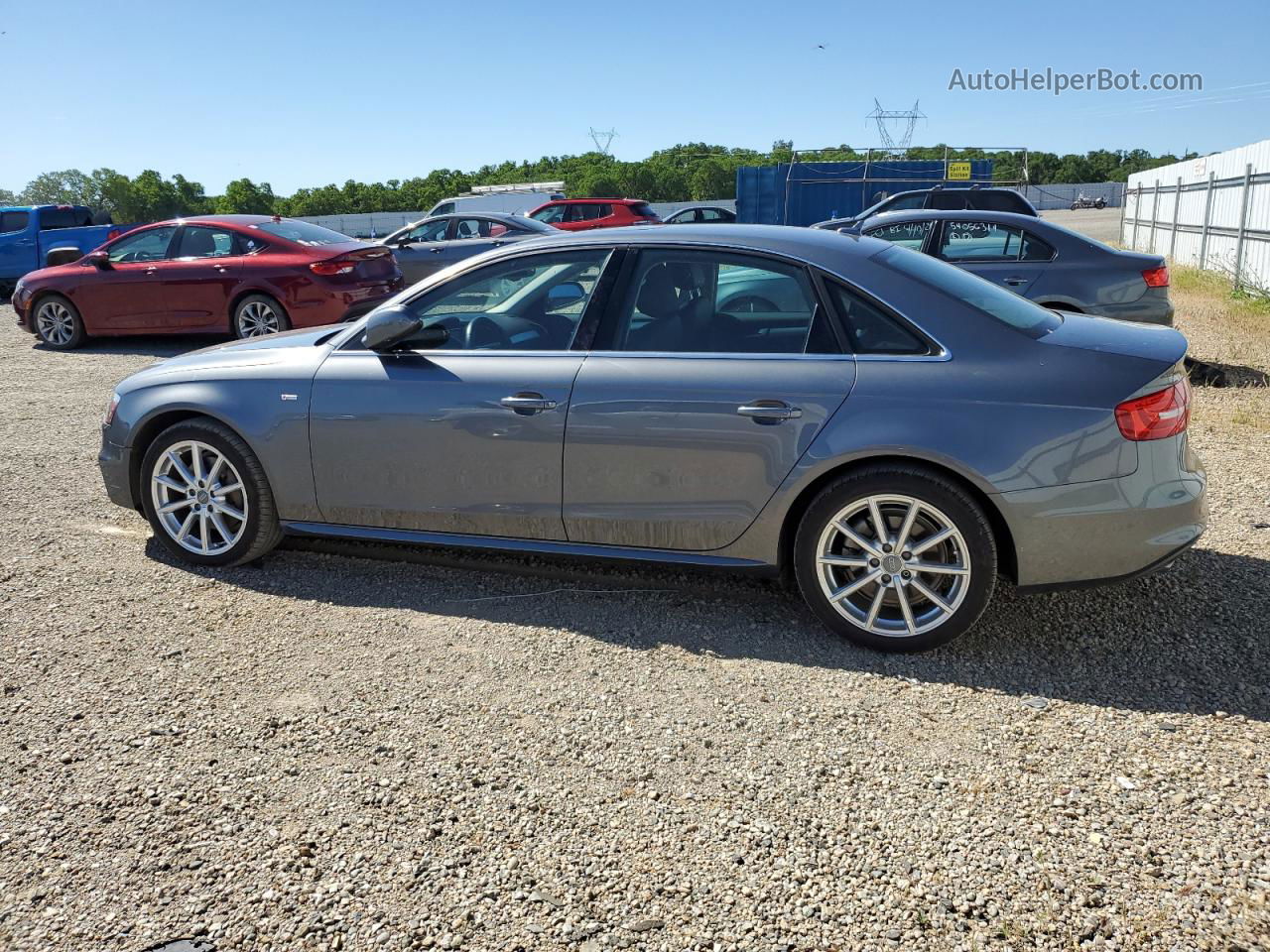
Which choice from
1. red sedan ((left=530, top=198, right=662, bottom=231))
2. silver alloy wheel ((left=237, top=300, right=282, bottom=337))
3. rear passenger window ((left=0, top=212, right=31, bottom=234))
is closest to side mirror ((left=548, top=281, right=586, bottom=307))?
silver alloy wheel ((left=237, top=300, right=282, bottom=337))

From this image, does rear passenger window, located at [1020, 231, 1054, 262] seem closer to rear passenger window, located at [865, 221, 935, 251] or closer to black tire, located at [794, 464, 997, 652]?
rear passenger window, located at [865, 221, 935, 251]

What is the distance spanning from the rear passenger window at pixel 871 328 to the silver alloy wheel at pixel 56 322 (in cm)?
1173

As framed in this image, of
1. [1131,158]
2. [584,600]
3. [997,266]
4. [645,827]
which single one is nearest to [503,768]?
[645,827]

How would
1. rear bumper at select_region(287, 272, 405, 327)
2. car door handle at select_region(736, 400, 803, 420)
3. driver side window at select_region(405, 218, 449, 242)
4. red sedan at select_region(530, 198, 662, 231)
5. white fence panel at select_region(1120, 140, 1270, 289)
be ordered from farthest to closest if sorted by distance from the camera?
1. red sedan at select_region(530, 198, 662, 231)
2. driver side window at select_region(405, 218, 449, 242)
3. white fence panel at select_region(1120, 140, 1270, 289)
4. rear bumper at select_region(287, 272, 405, 327)
5. car door handle at select_region(736, 400, 803, 420)

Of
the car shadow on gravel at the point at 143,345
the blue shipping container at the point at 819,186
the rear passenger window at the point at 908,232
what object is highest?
the blue shipping container at the point at 819,186

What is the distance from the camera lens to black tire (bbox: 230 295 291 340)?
1148 cm

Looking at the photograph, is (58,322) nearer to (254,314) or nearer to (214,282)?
(214,282)

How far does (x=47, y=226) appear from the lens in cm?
2036

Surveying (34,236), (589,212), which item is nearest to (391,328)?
(34,236)

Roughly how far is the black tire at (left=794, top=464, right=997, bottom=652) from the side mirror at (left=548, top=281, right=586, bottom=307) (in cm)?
134

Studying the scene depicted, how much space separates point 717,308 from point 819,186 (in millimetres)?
30204

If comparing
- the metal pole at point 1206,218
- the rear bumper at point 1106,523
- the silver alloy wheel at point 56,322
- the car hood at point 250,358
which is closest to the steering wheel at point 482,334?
the car hood at point 250,358

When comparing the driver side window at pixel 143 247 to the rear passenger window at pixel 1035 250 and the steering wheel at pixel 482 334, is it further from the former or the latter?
the rear passenger window at pixel 1035 250

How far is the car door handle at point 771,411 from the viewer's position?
3.92 metres
